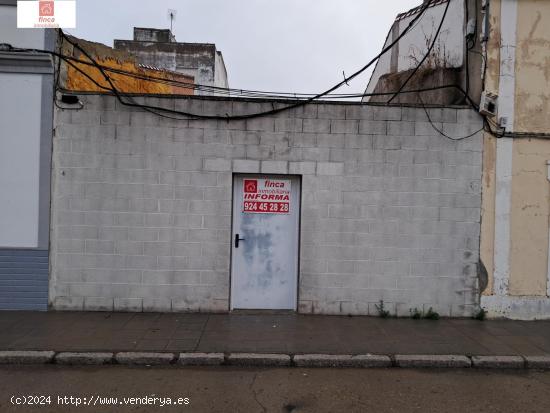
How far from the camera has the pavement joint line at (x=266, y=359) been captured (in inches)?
190

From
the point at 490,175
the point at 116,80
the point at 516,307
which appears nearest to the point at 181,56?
the point at 116,80

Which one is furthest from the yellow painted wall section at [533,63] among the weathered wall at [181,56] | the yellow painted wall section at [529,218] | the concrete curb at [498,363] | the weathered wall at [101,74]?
the weathered wall at [181,56]

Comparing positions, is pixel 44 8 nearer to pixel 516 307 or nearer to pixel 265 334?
pixel 265 334

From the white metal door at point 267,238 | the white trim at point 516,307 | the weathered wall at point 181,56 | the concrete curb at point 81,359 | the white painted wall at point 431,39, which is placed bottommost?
the concrete curb at point 81,359

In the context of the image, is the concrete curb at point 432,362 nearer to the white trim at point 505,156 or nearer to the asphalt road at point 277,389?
the asphalt road at point 277,389

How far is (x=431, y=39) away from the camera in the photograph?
32.6ft

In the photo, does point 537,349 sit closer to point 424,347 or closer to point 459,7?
point 424,347

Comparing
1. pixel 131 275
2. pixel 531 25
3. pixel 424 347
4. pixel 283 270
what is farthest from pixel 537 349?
pixel 131 275

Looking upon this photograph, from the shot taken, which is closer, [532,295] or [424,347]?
[424,347]

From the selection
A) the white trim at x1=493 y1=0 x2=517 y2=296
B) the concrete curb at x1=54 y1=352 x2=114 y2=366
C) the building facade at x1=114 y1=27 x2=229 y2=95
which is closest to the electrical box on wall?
the white trim at x1=493 y1=0 x2=517 y2=296

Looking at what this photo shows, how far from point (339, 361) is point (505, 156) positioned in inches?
171

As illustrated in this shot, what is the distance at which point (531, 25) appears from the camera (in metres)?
6.78

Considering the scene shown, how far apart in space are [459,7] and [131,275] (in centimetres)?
825

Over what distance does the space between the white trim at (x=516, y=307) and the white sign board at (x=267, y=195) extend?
356 cm
